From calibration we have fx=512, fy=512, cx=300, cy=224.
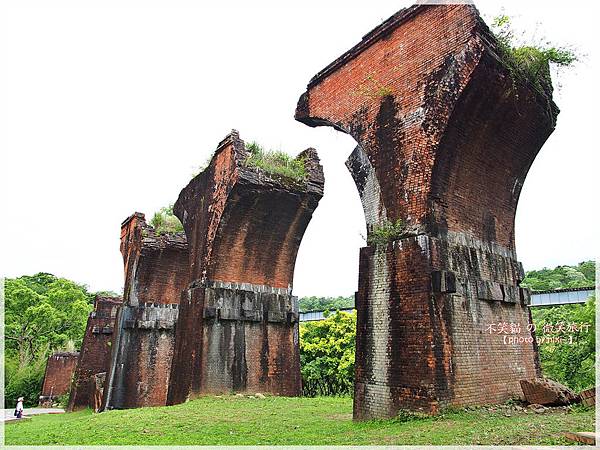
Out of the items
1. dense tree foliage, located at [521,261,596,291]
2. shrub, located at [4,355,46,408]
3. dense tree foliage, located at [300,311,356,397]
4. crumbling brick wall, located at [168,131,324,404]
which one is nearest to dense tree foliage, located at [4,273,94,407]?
shrub, located at [4,355,46,408]

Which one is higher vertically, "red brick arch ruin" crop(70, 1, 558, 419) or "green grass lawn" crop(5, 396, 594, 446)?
"red brick arch ruin" crop(70, 1, 558, 419)

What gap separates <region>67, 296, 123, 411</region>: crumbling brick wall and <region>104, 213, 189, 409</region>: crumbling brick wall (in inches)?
148

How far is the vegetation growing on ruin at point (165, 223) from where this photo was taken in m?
18.6

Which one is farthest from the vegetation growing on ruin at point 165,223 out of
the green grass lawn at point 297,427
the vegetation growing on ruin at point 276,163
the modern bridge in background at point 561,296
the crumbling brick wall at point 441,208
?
the modern bridge in background at point 561,296

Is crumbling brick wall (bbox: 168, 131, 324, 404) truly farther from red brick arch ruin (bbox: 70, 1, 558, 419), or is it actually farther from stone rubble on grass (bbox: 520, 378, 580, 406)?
stone rubble on grass (bbox: 520, 378, 580, 406)

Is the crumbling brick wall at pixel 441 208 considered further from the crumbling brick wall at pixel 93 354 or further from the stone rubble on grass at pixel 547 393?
the crumbling brick wall at pixel 93 354

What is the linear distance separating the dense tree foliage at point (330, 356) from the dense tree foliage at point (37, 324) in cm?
1635

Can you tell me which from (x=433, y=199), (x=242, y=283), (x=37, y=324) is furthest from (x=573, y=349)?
(x=37, y=324)

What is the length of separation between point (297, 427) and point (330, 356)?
12.0 metres

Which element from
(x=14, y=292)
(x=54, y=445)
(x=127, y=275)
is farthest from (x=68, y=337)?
(x=54, y=445)

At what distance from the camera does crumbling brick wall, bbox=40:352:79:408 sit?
26.4 m

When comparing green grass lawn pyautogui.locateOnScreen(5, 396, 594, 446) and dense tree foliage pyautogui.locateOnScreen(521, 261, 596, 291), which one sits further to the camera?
dense tree foliage pyautogui.locateOnScreen(521, 261, 596, 291)

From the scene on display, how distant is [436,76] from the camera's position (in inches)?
324

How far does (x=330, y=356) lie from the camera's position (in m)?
19.7
